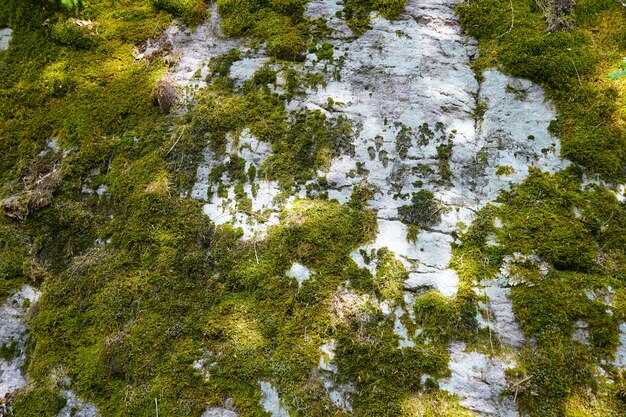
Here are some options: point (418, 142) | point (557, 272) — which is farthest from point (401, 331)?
point (418, 142)

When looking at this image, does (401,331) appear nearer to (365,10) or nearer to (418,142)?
(418,142)

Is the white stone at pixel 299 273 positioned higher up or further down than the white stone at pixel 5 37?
further down

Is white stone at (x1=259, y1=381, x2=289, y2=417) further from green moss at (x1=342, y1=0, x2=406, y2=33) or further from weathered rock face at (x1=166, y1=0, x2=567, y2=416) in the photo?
green moss at (x1=342, y1=0, x2=406, y2=33)

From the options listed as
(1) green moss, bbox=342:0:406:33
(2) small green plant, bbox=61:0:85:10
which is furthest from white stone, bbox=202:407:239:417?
(2) small green plant, bbox=61:0:85:10

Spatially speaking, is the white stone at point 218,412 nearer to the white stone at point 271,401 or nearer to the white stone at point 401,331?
the white stone at point 271,401

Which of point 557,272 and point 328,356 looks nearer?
point 328,356

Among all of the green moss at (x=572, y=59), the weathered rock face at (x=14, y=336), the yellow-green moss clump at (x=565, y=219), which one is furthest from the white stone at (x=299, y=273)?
the green moss at (x=572, y=59)
